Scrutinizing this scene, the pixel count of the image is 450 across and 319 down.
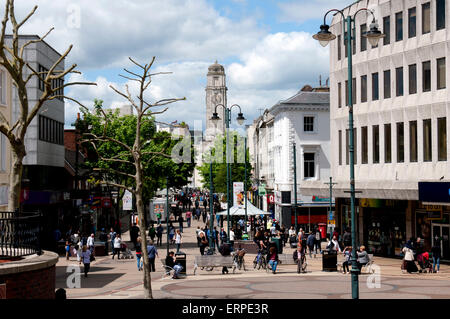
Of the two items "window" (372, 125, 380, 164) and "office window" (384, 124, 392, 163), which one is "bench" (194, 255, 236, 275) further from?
"window" (372, 125, 380, 164)

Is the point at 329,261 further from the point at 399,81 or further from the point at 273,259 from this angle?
the point at 399,81

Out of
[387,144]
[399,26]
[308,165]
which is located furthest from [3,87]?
[308,165]

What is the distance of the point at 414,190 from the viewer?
114 feet

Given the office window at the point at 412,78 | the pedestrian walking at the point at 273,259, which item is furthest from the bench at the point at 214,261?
the office window at the point at 412,78

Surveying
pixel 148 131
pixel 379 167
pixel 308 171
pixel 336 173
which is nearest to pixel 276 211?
pixel 308 171

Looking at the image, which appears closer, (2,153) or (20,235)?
(20,235)

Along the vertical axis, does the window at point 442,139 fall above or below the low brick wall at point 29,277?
above

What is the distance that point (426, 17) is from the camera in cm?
3631

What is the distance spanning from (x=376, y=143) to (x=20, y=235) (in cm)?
3035

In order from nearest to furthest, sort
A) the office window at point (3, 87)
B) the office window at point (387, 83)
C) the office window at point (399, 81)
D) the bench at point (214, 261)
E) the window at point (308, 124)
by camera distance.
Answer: the bench at point (214, 261)
the office window at point (3, 87)
the office window at point (399, 81)
the office window at point (387, 83)
the window at point (308, 124)

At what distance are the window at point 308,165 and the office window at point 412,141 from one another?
78.7ft

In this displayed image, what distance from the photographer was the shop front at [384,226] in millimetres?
39188

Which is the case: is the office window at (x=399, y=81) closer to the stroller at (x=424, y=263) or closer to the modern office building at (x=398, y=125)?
the modern office building at (x=398, y=125)
